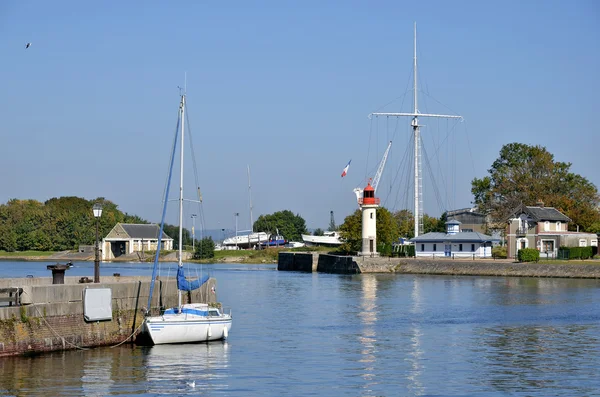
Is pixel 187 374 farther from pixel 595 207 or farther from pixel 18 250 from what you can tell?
pixel 18 250

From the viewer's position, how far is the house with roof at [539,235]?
104 m

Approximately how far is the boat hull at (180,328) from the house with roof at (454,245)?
7641 cm

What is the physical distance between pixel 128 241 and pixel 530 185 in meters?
73.8

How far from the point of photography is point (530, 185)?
132875 mm

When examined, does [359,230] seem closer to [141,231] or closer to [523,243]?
[523,243]

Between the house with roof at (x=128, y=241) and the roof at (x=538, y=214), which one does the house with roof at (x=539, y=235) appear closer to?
the roof at (x=538, y=214)

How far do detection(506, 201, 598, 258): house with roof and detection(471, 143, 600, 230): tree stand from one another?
786 inches

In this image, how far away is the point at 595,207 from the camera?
134125 mm

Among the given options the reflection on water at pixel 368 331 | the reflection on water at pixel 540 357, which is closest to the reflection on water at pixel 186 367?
the reflection on water at pixel 368 331

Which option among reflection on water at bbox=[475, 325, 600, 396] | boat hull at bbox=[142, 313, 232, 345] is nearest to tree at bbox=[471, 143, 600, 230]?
reflection on water at bbox=[475, 325, 600, 396]

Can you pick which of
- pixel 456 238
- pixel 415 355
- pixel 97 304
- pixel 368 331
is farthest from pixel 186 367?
pixel 456 238

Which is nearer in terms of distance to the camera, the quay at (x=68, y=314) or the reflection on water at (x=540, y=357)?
the reflection on water at (x=540, y=357)

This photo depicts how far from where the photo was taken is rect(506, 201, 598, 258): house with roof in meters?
104

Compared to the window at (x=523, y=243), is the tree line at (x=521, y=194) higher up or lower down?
higher up
